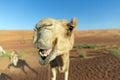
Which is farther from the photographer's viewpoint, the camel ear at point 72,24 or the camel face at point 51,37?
the camel ear at point 72,24

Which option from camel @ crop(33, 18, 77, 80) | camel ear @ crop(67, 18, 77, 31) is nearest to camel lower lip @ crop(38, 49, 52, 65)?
camel @ crop(33, 18, 77, 80)

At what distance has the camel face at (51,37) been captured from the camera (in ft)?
12.0

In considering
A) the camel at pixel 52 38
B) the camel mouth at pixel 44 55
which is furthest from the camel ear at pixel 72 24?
the camel mouth at pixel 44 55

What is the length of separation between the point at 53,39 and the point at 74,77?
24.3 feet

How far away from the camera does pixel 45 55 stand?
372 cm

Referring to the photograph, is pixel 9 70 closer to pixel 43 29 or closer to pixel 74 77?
pixel 74 77

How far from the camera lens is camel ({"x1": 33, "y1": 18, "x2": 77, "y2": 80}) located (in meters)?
3.66

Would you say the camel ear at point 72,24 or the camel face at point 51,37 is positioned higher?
the camel ear at point 72,24

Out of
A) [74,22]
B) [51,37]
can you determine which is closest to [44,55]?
[51,37]

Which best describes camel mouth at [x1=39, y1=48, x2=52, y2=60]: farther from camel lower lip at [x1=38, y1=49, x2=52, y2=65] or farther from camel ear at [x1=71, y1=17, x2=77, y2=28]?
camel ear at [x1=71, y1=17, x2=77, y2=28]

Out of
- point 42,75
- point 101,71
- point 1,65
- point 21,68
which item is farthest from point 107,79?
point 1,65

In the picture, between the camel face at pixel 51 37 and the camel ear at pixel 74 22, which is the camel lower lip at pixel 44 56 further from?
the camel ear at pixel 74 22

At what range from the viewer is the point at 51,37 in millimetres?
3750

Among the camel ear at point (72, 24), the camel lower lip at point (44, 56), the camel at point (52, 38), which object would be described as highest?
the camel ear at point (72, 24)
